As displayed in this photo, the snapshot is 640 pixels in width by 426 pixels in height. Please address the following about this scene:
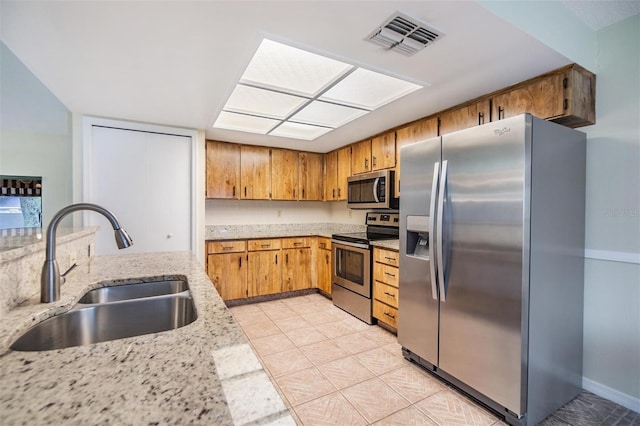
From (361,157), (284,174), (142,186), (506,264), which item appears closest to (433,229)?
(506,264)

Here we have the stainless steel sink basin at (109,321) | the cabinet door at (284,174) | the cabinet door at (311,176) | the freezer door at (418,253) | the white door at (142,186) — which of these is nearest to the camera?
the stainless steel sink basin at (109,321)

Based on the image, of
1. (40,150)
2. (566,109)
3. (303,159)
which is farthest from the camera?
(303,159)

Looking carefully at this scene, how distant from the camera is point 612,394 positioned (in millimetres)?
1956

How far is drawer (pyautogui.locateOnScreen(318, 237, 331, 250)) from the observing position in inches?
164

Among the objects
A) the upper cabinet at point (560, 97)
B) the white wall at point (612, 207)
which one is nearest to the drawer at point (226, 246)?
the upper cabinet at point (560, 97)

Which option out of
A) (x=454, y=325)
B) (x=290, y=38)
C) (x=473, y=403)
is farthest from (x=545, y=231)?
(x=290, y=38)

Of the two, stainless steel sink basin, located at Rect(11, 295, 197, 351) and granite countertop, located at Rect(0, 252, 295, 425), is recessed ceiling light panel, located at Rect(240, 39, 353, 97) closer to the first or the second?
stainless steel sink basin, located at Rect(11, 295, 197, 351)

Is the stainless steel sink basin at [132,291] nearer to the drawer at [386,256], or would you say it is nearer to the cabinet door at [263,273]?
the drawer at [386,256]

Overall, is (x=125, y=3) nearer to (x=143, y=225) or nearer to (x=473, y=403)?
(x=143, y=225)

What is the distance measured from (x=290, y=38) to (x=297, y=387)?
2.34 meters

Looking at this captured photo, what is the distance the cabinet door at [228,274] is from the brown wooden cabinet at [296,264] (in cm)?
59

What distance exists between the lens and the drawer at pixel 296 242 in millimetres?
4152

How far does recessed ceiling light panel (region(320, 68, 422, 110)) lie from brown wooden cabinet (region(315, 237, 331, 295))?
2064 millimetres

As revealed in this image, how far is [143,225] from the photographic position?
3.30 meters
